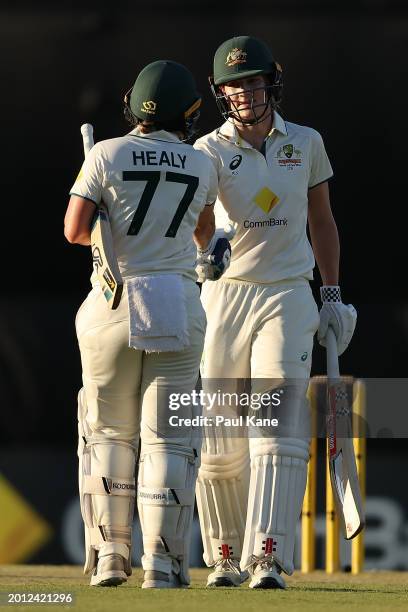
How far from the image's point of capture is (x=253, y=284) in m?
4.77

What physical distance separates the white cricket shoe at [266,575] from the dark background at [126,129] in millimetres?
2794

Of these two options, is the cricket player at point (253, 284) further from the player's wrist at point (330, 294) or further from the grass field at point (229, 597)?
the grass field at point (229, 597)

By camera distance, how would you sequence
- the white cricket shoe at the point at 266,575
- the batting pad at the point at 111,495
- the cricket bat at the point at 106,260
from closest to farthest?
the cricket bat at the point at 106,260, the batting pad at the point at 111,495, the white cricket shoe at the point at 266,575

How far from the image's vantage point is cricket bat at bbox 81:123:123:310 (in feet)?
13.6

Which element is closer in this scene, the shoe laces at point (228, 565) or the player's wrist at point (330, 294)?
the shoe laces at point (228, 565)

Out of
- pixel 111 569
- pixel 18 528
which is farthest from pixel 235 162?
pixel 18 528

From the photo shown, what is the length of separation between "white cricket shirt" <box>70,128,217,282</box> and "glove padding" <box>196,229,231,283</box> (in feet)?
0.80

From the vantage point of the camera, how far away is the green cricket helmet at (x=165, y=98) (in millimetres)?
4281

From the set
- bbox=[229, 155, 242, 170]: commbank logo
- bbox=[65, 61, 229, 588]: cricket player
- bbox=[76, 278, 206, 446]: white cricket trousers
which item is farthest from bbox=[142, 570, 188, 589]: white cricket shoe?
bbox=[229, 155, 242, 170]: commbank logo

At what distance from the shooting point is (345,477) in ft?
15.6

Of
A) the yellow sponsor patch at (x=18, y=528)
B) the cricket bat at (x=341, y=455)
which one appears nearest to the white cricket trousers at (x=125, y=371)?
the cricket bat at (x=341, y=455)

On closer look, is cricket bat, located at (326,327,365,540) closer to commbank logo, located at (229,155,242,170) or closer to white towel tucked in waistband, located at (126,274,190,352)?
commbank logo, located at (229,155,242,170)

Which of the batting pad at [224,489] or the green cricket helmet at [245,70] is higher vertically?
the green cricket helmet at [245,70]

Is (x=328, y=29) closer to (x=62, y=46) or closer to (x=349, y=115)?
(x=349, y=115)
